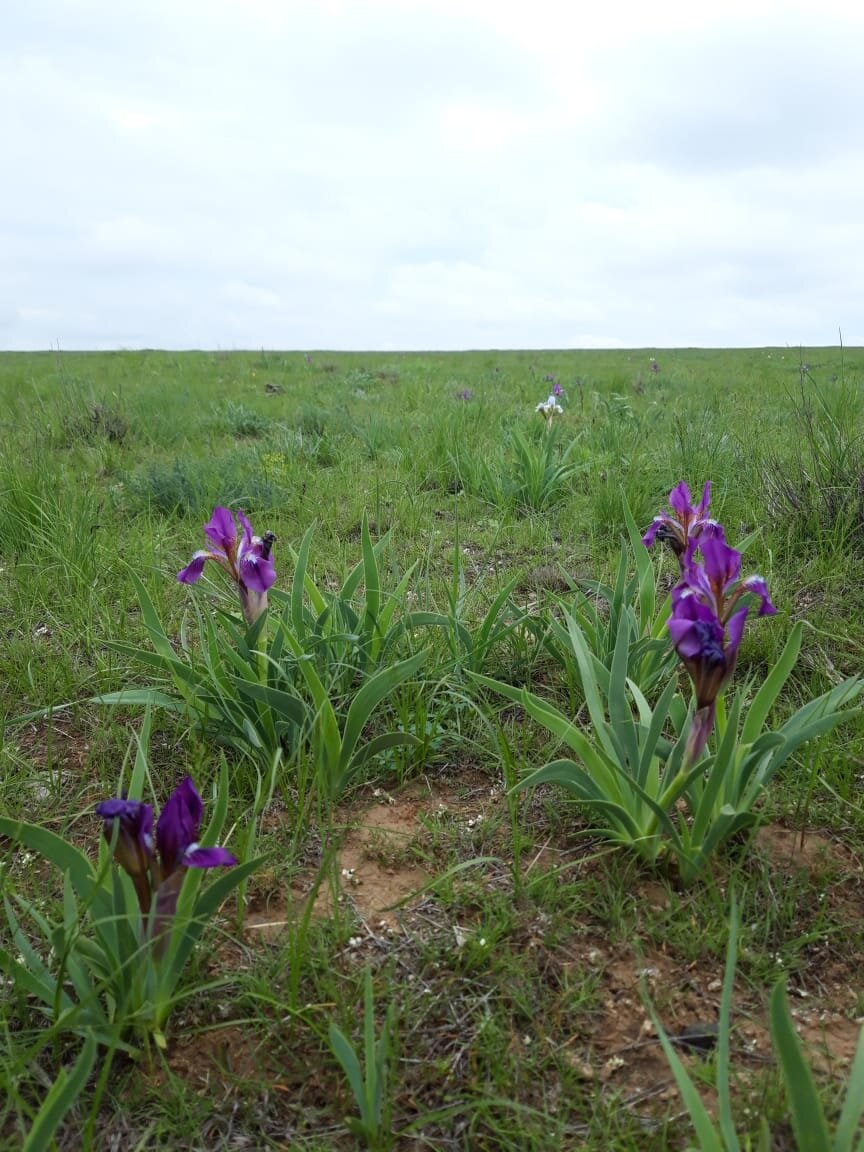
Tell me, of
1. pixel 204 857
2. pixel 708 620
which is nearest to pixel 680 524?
pixel 708 620

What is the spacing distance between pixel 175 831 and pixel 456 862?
0.67 m

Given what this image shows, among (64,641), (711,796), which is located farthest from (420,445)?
(711,796)

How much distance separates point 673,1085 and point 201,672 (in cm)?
149

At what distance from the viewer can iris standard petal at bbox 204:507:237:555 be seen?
1865mm

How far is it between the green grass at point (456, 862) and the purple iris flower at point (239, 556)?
46 centimetres

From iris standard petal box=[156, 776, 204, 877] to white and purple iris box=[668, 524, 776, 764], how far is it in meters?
0.91

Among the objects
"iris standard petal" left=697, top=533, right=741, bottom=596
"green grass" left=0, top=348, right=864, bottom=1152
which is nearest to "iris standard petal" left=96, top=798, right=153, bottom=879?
"green grass" left=0, top=348, right=864, bottom=1152

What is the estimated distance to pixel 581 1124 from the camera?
121cm

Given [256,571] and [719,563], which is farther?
[256,571]

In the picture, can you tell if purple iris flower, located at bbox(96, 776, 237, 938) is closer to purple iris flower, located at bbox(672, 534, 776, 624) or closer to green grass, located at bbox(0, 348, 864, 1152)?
green grass, located at bbox(0, 348, 864, 1152)

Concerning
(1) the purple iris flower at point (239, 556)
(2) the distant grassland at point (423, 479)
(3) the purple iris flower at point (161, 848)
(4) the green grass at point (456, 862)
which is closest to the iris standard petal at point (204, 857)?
(3) the purple iris flower at point (161, 848)

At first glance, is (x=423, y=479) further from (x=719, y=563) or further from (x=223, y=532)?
(x=719, y=563)

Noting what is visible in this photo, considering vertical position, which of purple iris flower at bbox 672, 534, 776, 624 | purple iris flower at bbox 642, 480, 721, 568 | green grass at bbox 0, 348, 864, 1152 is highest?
purple iris flower at bbox 642, 480, 721, 568

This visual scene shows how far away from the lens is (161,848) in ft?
4.30
